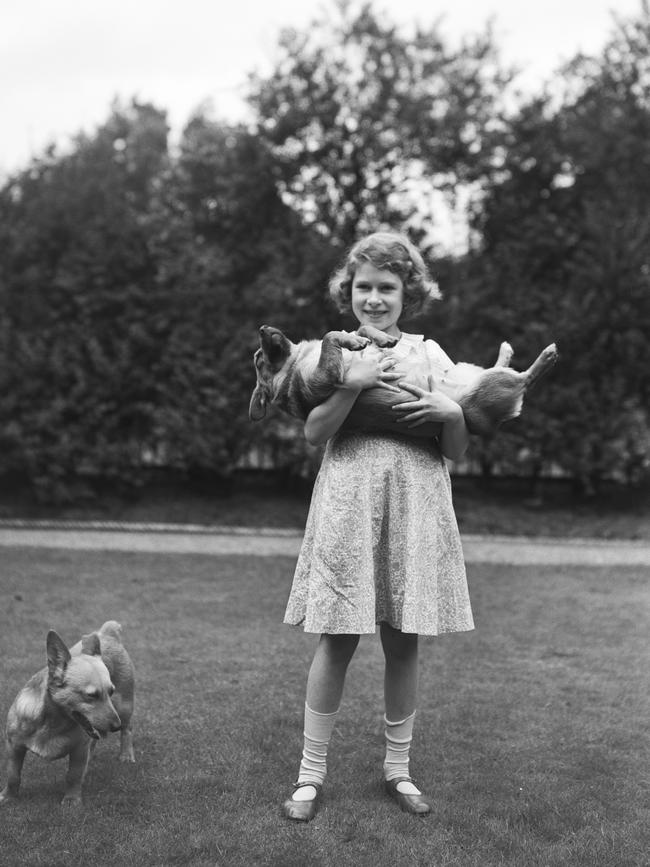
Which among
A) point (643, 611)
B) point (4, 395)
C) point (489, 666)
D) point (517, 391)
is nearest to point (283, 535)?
point (4, 395)

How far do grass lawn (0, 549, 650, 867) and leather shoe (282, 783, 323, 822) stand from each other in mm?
39

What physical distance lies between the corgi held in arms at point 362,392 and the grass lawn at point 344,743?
1369 mm

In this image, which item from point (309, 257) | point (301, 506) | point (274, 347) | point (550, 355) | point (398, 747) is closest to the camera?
point (550, 355)

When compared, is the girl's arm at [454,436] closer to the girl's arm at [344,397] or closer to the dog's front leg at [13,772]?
the girl's arm at [344,397]

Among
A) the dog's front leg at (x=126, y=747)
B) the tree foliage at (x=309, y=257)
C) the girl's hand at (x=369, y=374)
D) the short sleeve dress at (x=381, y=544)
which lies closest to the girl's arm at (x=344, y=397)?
the girl's hand at (x=369, y=374)

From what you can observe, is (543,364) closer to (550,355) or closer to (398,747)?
(550,355)

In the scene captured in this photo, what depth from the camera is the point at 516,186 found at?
1234 centimetres

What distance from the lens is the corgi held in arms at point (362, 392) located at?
10.4 ft

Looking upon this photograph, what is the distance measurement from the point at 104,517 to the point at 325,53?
21.0 ft

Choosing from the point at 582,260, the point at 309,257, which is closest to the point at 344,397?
the point at 309,257

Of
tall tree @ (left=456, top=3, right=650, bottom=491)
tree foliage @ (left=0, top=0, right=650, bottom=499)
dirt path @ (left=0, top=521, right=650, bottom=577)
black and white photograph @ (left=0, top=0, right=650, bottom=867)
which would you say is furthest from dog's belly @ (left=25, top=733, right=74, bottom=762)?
tall tree @ (left=456, top=3, right=650, bottom=491)

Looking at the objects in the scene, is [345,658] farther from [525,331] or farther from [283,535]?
[525,331]

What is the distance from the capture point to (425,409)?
324 centimetres

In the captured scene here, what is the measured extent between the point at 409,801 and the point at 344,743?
76 centimetres
